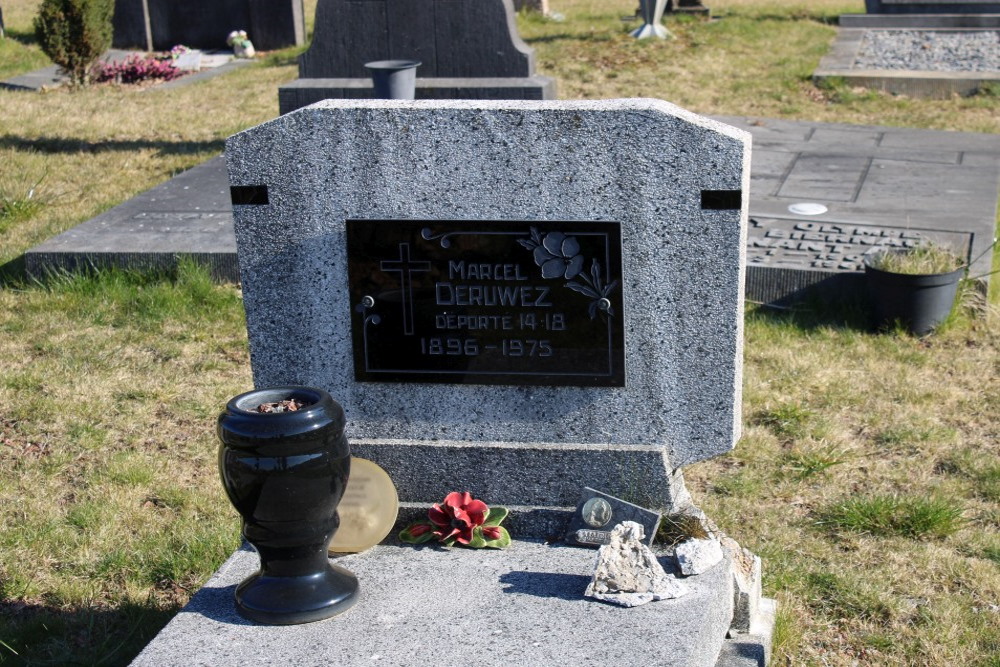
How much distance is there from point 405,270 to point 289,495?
708mm

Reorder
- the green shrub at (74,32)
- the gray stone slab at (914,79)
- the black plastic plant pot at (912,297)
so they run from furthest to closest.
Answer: the green shrub at (74,32), the gray stone slab at (914,79), the black plastic plant pot at (912,297)

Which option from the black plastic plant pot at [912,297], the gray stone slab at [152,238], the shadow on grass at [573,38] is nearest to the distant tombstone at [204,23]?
the shadow on grass at [573,38]

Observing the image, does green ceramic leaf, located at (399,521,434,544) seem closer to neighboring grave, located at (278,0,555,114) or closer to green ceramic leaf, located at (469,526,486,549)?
green ceramic leaf, located at (469,526,486,549)

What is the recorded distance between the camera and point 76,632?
3.13m

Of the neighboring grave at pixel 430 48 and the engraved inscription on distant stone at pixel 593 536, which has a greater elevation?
the neighboring grave at pixel 430 48

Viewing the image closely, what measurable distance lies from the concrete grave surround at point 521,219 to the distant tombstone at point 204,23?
11264 millimetres

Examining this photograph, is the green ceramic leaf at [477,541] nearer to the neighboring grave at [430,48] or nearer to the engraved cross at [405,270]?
the engraved cross at [405,270]

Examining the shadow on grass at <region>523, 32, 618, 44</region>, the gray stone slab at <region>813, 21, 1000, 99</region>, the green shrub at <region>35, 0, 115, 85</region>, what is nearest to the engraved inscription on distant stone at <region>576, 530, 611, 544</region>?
the gray stone slab at <region>813, 21, 1000, 99</region>

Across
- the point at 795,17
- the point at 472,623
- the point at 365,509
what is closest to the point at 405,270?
the point at 365,509

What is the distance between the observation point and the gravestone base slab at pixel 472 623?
8.01ft

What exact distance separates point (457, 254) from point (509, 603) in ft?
2.90

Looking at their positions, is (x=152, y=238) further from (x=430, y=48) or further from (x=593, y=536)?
(x=593, y=536)

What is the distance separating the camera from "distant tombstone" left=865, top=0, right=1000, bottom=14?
44.5 ft

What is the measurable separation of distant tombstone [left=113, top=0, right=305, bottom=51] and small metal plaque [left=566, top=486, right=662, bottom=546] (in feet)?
38.3
